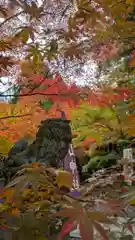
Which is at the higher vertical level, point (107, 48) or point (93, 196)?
point (107, 48)

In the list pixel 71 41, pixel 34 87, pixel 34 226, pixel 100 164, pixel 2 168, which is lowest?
pixel 100 164

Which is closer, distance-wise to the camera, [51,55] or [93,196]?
[93,196]

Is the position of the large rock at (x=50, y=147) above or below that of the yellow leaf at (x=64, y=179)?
below

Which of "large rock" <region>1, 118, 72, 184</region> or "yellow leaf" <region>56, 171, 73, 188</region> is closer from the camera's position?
"yellow leaf" <region>56, 171, 73, 188</region>

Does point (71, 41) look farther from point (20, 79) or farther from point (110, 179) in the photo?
point (110, 179)

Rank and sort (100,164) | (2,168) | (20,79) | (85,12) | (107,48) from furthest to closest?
1. (100,164)
2. (2,168)
3. (107,48)
4. (20,79)
5. (85,12)

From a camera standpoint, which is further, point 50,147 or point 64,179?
point 50,147

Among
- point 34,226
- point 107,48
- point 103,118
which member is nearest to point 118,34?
point 107,48

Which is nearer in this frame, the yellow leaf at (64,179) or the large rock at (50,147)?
the yellow leaf at (64,179)

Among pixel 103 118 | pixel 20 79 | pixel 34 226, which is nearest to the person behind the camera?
pixel 34 226

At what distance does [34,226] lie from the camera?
0.53m

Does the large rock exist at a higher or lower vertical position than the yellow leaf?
lower

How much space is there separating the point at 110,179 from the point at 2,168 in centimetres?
103

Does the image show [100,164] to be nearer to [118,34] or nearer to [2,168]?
[2,168]
